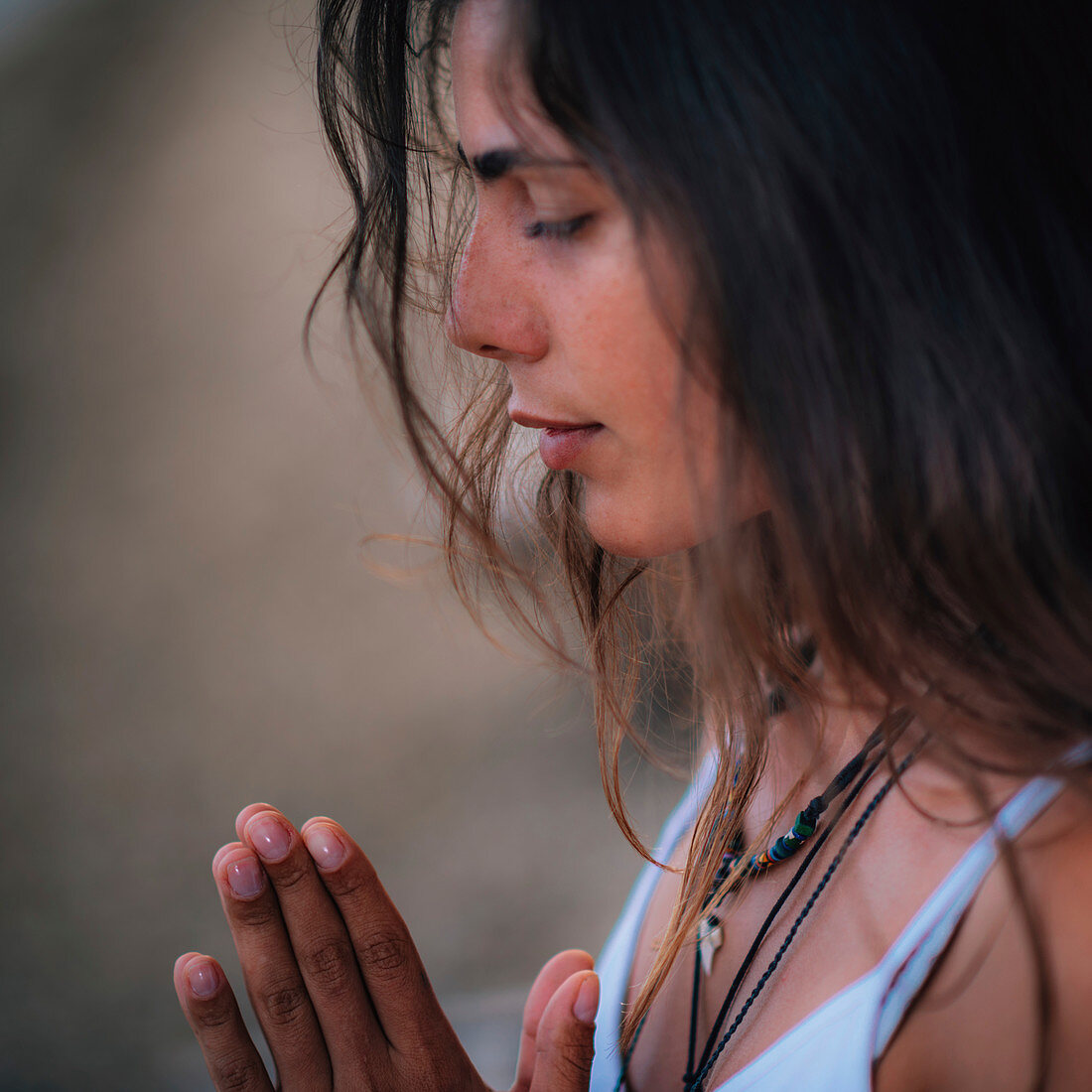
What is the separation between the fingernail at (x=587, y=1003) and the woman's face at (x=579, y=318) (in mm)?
327

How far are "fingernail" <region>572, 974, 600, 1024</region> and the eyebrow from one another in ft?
1.87

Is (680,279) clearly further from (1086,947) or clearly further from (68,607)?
(68,607)

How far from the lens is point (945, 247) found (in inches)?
21.2

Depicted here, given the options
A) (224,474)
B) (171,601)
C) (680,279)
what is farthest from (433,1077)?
(224,474)

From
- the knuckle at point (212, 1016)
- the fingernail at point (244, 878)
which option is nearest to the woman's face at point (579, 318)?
the fingernail at point (244, 878)

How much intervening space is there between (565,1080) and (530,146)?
658 millimetres

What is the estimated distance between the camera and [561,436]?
674 millimetres

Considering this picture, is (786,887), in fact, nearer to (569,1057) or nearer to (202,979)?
(569,1057)

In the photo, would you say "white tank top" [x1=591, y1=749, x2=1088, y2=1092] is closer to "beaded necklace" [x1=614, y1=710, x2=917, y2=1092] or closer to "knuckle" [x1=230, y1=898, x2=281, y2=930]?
"beaded necklace" [x1=614, y1=710, x2=917, y2=1092]

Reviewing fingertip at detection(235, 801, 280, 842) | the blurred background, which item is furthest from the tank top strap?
the blurred background

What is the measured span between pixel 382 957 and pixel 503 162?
587 millimetres

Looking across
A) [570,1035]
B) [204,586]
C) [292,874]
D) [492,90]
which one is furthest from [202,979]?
[204,586]

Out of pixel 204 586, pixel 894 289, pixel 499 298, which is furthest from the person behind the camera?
pixel 204 586

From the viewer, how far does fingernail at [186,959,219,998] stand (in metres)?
0.68
